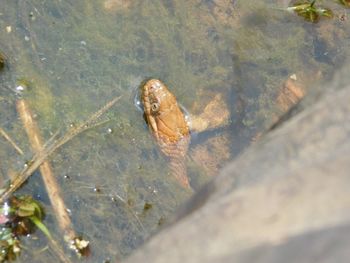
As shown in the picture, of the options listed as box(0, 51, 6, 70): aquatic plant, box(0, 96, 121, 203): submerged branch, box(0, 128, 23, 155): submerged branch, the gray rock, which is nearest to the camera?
the gray rock

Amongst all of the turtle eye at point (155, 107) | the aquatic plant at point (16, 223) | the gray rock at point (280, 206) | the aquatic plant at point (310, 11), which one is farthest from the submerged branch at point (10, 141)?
the gray rock at point (280, 206)

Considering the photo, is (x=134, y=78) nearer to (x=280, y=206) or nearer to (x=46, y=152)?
(x=46, y=152)

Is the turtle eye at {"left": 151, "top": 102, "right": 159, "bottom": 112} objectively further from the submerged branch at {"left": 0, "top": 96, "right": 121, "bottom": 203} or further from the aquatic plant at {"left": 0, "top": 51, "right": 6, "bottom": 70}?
the aquatic plant at {"left": 0, "top": 51, "right": 6, "bottom": 70}

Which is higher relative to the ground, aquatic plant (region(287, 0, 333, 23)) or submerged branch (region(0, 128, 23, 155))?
submerged branch (region(0, 128, 23, 155))

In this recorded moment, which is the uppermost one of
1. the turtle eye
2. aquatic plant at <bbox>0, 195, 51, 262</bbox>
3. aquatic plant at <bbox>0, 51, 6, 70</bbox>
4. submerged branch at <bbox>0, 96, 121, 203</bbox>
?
aquatic plant at <bbox>0, 51, 6, 70</bbox>

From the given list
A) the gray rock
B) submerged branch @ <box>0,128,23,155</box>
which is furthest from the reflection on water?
the gray rock

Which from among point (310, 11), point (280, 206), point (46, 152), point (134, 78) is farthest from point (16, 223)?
point (310, 11)

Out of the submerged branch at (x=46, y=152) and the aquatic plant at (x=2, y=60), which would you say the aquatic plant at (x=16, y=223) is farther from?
the aquatic plant at (x=2, y=60)
